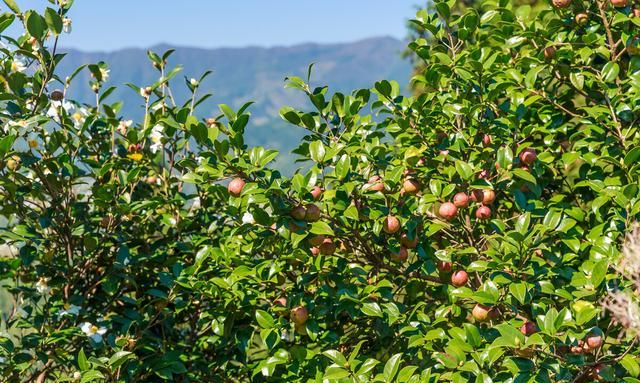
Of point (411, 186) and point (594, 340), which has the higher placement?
point (411, 186)

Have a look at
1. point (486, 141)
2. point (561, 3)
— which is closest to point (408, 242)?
point (486, 141)

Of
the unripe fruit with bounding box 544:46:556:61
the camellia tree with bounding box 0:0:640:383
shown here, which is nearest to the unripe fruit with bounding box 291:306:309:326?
the camellia tree with bounding box 0:0:640:383

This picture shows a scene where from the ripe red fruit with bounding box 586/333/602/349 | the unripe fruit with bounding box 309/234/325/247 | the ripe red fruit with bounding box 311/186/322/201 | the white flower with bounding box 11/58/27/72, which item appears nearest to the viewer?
the ripe red fruit with bounding box 586/333/602/349

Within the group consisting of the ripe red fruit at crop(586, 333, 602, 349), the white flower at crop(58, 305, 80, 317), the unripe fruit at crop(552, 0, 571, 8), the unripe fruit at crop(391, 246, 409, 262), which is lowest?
the white flower at crop(58, 305, 80, 317)

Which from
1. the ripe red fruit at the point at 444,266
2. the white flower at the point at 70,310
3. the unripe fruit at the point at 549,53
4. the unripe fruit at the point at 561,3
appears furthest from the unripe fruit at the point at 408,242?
the white flower at the point at 70,310

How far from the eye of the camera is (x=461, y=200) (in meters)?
2.67

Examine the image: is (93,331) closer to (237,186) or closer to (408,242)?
(237,186)

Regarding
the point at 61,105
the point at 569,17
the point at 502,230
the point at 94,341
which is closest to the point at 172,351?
the point at 94,341

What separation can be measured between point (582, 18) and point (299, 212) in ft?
4.96

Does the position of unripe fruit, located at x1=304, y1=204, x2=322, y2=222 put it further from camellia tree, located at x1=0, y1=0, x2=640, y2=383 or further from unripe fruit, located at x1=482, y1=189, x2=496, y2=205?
unripe fruit, located at x1=482, y1=189, x2=496, y2=205

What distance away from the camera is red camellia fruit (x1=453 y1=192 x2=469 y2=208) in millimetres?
2670

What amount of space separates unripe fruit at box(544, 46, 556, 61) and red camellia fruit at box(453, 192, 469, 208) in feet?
2.42

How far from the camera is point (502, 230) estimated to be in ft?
8.20

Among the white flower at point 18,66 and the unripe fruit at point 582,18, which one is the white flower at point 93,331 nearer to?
the white flower at point 18,66
